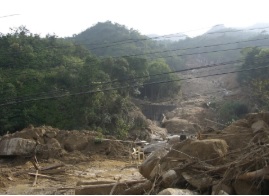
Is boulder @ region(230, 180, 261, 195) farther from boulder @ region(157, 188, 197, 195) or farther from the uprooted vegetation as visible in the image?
boulder @ region(157, 188, 197, 195)

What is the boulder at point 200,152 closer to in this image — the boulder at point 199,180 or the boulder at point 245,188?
the boulder at point 199,180

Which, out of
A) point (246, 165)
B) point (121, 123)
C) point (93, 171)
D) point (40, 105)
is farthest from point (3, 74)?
point (246, 165)

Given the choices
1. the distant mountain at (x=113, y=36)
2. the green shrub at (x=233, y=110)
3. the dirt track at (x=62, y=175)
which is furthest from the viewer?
the distant mountain at (x=113, y=36)

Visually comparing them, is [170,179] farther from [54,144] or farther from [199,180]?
[54,144]

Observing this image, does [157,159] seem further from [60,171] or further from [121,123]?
[121,123]

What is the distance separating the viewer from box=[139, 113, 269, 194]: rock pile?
543 cm

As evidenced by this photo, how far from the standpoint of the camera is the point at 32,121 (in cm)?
2469

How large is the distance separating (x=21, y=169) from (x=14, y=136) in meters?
3.01

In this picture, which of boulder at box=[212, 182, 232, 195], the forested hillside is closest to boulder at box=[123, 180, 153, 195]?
boulder at box=[212, 182, 232, 195]

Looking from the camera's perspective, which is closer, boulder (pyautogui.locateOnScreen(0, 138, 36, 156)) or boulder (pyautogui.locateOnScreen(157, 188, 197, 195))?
boulder (pyautogui.locateOnScreen(157, 188, 197, 195))

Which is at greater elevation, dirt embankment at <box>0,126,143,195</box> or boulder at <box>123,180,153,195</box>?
boulder at <box>123,180,153,195</box>

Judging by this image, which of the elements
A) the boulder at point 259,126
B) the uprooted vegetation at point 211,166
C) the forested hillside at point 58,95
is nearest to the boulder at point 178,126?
the forested hillside at point 58,95

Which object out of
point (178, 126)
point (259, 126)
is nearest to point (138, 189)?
point (259, 126)

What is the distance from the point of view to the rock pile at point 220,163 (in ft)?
17.8
